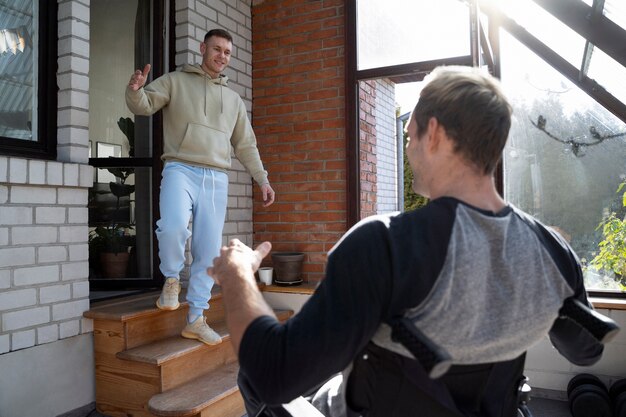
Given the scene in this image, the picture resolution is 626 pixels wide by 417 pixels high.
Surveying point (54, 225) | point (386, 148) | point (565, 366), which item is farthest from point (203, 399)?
point (386, 148)

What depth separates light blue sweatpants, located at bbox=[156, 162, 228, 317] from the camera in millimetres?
2580

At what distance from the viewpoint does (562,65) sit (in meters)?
3.30

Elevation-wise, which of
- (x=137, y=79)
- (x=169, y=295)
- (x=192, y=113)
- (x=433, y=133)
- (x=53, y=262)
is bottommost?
(x=169, y=295)

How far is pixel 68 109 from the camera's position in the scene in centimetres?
263

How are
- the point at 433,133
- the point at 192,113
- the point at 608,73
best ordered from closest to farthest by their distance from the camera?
the point at 433,133 < the point at 192,113 < the point at 608,73

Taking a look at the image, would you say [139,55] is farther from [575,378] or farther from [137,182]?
[575,378]

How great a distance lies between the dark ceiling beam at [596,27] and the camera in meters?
2.18

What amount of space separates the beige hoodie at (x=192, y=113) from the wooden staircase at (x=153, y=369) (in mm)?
885

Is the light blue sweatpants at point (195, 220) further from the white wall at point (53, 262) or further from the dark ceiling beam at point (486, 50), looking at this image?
the dark ceiling beam at point (486, 50)

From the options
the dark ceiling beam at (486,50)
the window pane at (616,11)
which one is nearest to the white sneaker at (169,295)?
the window pane at (616,11)

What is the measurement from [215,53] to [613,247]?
281 cm

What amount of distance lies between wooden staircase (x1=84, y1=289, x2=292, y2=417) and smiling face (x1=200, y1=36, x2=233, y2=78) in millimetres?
1398

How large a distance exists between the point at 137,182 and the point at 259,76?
1.44 m

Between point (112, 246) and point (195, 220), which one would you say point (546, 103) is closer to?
point (195, 220)
